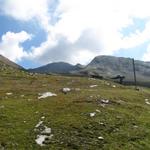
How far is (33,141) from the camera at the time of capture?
49719mm

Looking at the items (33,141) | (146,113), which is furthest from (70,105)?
(33,141)

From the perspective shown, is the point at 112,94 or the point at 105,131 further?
the point at 112,94

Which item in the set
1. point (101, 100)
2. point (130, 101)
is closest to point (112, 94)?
point (130, 101)

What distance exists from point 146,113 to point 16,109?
1844cm

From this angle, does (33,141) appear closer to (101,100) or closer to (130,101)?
(101,100)

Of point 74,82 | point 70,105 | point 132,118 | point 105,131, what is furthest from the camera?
point 74,82

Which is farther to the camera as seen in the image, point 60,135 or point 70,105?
point 70,105

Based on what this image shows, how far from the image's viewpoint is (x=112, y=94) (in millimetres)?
81562

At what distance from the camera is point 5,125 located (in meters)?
55.3

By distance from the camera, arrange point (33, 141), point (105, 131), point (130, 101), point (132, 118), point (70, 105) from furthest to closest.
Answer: point (130, 101) → point (70, 105) → point (132, 118) → point (105, 131) → point (33, 141)

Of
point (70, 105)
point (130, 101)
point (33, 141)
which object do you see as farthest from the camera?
point (130, 101)

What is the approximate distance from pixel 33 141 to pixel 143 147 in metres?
12.0

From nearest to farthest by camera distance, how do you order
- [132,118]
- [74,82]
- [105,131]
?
[105,131], [132,118], [74,82]

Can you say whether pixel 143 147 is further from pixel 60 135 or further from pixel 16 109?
pixel 16 109
